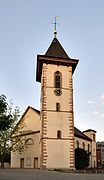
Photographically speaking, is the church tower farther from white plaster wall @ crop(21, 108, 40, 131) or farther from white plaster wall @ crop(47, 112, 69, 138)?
white plaster wall @ crop(21, 108, 40, 131)

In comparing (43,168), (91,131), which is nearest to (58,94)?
(43,168)

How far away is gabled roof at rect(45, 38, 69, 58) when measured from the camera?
4270 cm

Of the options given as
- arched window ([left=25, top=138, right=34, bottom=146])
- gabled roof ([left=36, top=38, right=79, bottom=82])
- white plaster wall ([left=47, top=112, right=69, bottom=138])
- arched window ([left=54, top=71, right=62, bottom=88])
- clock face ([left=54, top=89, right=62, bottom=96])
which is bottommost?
arched window ([left=25, top=138, right=34, bottom=146])

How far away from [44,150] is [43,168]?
6.61 ft

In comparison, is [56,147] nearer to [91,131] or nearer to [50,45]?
[50,45]

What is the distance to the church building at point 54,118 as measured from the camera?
122 feet

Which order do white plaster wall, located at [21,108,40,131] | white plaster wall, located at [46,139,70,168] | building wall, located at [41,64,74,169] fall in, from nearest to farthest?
white plaster wall, located at [46,139,70,168] → building wall, located at [41,64,74,169] → white plaster wall, located at [21,108,40,131]

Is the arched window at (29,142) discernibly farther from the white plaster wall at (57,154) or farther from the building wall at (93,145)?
the building wall at (93,145)

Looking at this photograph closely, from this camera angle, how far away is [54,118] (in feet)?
127

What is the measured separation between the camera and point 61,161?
3712 centimetres

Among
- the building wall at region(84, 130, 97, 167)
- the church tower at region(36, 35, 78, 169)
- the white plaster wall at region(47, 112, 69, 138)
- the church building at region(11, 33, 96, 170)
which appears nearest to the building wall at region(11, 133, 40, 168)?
the church building at region(11, 33, 96, 170)

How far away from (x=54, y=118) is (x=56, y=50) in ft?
33.8

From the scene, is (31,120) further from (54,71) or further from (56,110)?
(54,71)

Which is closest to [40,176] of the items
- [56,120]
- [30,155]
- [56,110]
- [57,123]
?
[57,123]
